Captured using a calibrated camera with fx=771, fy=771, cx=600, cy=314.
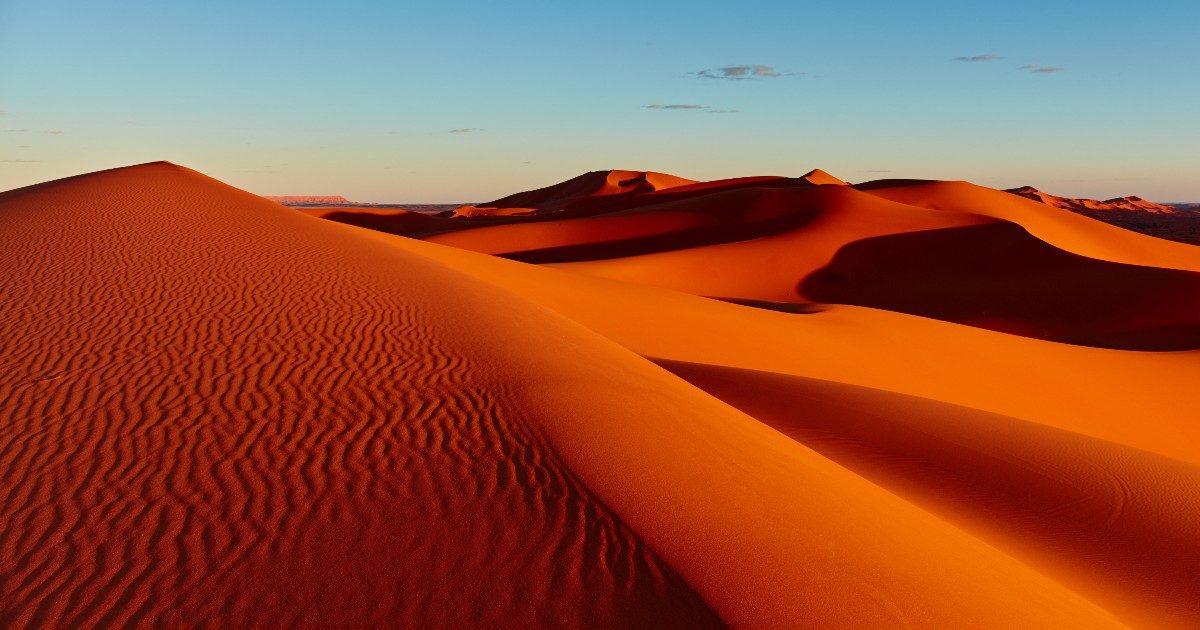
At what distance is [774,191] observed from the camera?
1874 inches

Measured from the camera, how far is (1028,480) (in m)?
8.53

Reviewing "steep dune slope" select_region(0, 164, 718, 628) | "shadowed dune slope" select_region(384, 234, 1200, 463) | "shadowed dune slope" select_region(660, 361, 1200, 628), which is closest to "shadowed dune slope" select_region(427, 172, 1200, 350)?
"shadowed dune slope" select_region(384, 234, 1200, 463)

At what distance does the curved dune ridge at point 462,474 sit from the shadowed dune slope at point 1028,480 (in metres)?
0.05

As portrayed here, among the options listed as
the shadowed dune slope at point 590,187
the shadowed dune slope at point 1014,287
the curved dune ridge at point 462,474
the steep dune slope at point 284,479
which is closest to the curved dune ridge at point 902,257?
the shadowed dune slope at point 1014,287

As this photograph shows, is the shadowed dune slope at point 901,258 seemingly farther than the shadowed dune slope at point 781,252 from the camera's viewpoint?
No

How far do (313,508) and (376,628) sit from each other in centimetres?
110

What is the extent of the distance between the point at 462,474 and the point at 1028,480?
22.3ft

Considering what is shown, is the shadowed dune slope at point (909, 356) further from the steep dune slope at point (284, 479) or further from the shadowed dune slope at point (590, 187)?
the shadowed dune slope at point (590, 187)

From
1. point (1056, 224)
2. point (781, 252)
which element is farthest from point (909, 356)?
point (1056, 224)

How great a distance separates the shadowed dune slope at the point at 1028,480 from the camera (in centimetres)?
665

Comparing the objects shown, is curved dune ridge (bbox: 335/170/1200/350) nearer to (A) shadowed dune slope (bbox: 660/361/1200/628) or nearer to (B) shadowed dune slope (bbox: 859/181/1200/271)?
(B) shadowed dune slope (bbox: 859/181/1200/271)

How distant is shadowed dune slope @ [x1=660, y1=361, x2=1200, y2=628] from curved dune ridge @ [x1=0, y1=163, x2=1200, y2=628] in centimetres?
5

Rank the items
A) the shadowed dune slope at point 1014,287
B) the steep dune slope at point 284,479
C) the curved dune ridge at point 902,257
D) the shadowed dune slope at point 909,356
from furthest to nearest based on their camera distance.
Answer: the curved dune ridge at point 902,257 → the shadowed dune slope at point 1014,287 → the shadowed dune slope at point 909,356 → the steep dune slope at point 284,479

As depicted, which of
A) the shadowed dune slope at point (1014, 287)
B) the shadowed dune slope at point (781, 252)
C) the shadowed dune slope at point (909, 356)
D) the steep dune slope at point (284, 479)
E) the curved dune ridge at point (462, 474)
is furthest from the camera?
the shadowed dune slope at point (781, 252)
